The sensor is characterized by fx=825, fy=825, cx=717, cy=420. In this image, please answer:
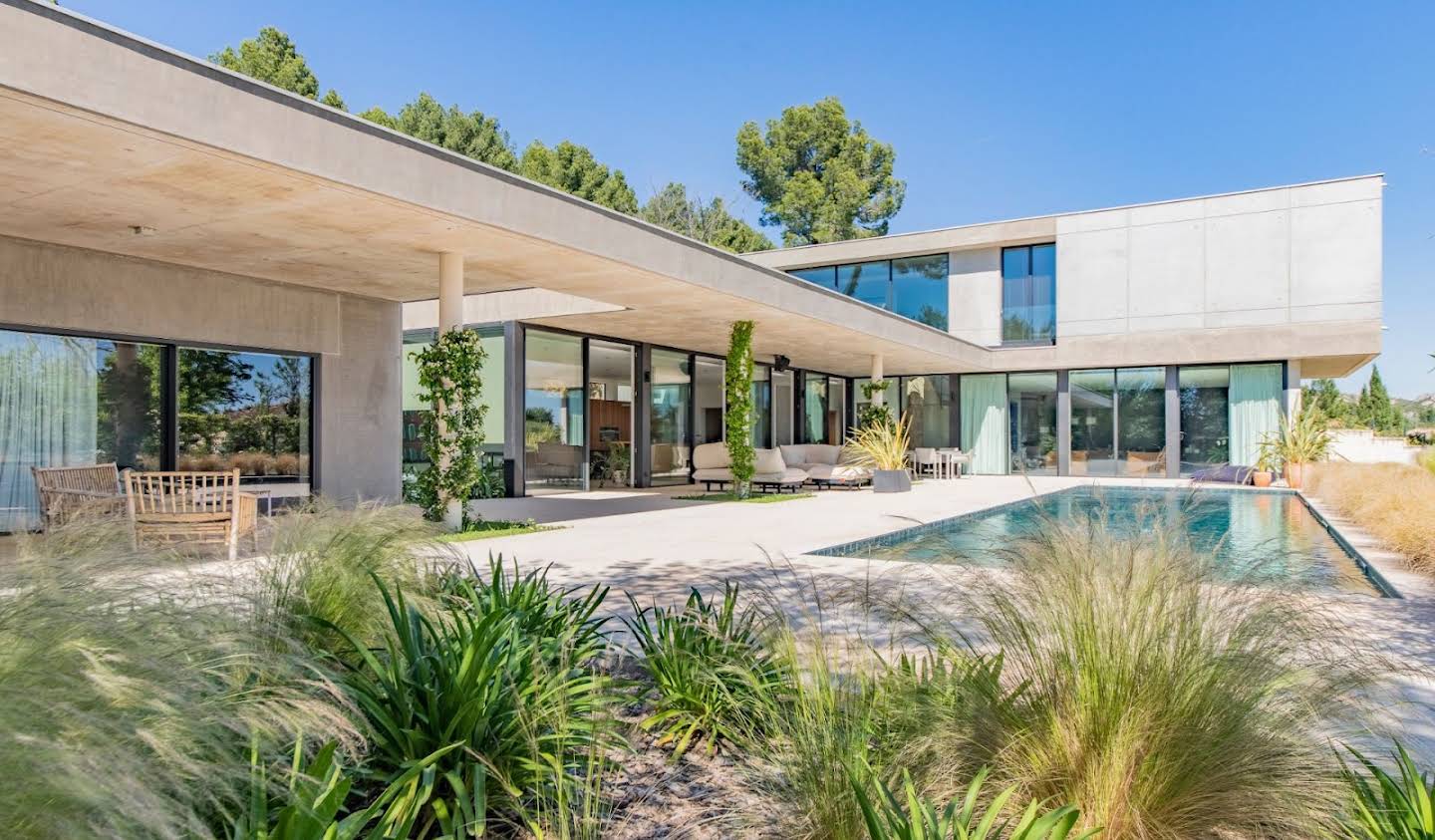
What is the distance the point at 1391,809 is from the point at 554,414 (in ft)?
42.7

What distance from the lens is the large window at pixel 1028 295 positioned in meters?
20.1

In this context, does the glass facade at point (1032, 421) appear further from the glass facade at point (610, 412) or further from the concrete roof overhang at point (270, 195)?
the concrete roof overhang at point (270, 195)

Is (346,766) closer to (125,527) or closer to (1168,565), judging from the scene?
(125,527)

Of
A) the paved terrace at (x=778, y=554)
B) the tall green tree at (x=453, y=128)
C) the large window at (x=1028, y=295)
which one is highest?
the tall green tree at (x=453, y=128)

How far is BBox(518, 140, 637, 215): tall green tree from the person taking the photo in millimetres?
30969

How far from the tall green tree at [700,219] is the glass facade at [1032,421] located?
15967mm

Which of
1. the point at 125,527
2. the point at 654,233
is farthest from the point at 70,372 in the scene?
the point at 125,527

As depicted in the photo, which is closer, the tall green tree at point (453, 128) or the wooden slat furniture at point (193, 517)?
the wooden slat furniture at point (193, 517)

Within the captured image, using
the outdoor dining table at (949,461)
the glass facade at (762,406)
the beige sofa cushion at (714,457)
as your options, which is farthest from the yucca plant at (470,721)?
the outdoor dining table at (949,461)

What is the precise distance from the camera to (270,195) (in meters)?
5.91

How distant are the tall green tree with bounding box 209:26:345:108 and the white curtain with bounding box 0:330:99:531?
20.9m

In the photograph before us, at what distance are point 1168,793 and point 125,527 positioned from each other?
2707mm

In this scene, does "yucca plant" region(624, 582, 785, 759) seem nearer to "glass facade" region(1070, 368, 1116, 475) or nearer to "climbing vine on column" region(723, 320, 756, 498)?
"climbing vine on column" region(723, 320, 756, 498)

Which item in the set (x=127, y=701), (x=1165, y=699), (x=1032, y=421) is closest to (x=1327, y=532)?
(x=1165, y=699)
